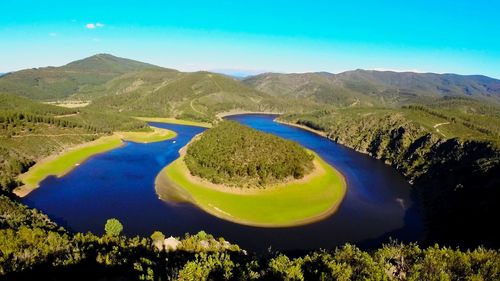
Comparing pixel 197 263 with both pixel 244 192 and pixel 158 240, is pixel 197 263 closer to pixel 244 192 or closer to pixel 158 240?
pixel 158 240

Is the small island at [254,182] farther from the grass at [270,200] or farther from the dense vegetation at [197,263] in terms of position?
the dense vegetation at [197,263]

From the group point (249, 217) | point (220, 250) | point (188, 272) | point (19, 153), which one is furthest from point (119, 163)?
point (188, 272)

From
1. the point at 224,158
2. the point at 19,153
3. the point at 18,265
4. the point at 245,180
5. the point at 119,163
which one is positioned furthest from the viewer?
the point at 119,163

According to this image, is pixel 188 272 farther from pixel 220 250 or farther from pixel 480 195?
pixel 480 195

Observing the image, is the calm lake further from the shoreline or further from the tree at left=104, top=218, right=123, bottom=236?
the tree at left=104, top=218, right=123, bottom=236

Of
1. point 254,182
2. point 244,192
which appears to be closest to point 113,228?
point 244,192
